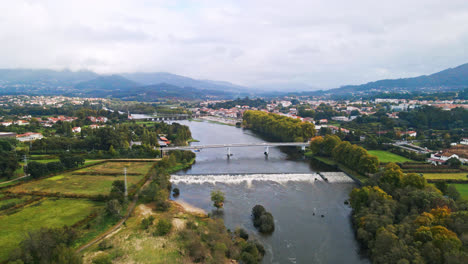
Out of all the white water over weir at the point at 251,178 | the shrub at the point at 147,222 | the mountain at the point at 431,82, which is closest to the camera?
the shrub at the point at 147,222

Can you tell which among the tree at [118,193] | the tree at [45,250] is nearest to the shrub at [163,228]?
the tree at [45,250]

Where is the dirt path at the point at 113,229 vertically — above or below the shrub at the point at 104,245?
below

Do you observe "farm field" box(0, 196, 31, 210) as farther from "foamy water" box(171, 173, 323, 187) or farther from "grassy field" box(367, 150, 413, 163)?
"grassy field" box(367, 150, 413, 163)

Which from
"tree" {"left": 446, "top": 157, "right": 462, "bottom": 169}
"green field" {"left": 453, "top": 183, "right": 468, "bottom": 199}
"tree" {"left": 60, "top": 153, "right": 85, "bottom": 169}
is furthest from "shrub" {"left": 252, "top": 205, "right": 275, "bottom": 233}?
"tree" {"left": 446, "top": 157, "right": 462, "bottom": 169}

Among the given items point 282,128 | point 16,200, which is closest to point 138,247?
point 16,200

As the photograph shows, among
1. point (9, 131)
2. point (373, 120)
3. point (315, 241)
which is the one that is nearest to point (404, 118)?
point (373, 120)

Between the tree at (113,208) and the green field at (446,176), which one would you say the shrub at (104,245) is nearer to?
the tree at (113,208)

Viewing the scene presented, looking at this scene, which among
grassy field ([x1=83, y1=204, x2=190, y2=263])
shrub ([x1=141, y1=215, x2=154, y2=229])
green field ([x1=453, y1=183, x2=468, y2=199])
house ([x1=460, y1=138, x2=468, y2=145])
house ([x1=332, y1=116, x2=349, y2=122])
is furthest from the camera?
house ([x1=332, y1=116, x2=349, y2=122])
